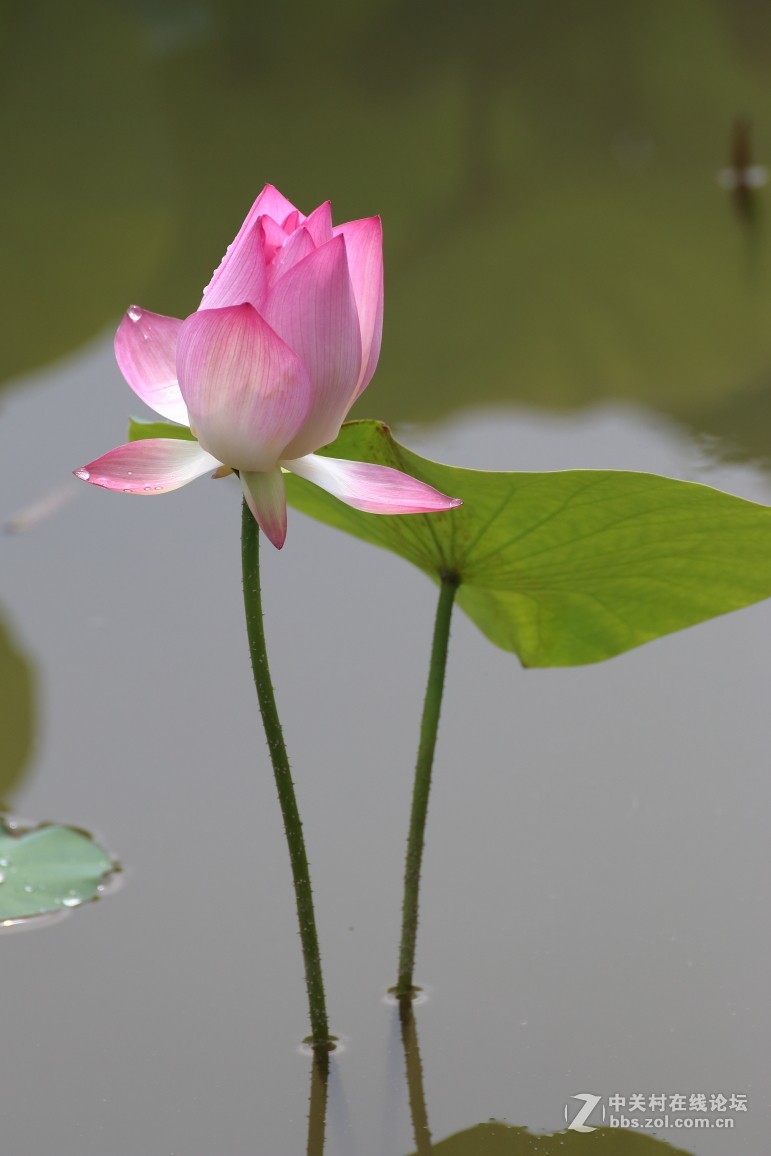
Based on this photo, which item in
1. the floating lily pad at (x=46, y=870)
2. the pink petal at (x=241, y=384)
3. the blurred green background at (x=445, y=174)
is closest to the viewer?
the pink petal at (x=241, y=384)

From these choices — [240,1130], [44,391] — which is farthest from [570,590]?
[44,391]

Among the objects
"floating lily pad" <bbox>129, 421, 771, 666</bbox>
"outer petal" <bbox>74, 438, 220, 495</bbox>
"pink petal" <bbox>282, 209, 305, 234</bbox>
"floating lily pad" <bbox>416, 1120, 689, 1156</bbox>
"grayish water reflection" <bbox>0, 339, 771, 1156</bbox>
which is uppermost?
"pink petal" <bbox>282, 209, 305, 234</bbox>

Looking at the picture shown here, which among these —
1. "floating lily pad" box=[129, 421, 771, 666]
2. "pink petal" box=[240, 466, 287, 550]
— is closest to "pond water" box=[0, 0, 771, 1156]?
"floating lily pad" box=[129, 421, 771, 666]

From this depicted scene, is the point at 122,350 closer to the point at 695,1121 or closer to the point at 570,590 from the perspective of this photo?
the point at 570,590

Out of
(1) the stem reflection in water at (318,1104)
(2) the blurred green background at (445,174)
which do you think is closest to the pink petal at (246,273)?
(1) the stem reflection in water at (318,1104)

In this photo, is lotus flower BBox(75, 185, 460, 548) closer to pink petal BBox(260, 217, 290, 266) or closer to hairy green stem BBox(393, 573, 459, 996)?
pink petal BBox(260, 217, 290, 266)

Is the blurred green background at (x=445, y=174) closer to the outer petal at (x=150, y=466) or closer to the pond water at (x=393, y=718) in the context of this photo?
the pond water at (x=393, y=718)

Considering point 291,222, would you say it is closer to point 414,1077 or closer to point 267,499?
point 267,499

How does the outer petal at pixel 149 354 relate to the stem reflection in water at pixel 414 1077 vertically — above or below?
above
